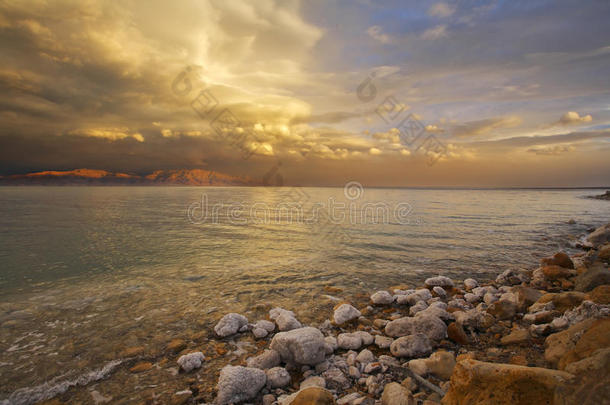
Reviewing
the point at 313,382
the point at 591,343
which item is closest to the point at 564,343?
the point at 591,343

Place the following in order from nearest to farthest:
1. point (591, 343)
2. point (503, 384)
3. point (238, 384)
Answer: point (503, 384) < point (591, 343) < point (238, 384)

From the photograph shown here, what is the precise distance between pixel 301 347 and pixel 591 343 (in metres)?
4.69

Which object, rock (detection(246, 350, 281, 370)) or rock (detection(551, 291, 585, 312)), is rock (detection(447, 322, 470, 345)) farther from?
rock (detection(246, 350, 281, 370))

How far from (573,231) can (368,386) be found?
31219 millimetres

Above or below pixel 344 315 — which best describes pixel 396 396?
above

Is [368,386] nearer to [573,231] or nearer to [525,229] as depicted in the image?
[525,229]

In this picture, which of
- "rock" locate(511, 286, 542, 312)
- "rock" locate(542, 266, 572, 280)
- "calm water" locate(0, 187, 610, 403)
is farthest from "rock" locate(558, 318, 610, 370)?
"rock" locate(542, 266, 572, 280)

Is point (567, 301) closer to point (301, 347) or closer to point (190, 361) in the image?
point (301, 347)

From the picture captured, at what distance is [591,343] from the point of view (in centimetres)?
402

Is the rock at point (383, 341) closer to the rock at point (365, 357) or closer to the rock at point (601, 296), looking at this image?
the rock at point (365, 357)

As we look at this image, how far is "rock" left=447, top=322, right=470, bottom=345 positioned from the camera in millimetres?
6309

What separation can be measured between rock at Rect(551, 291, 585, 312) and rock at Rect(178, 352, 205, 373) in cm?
Answer: 908

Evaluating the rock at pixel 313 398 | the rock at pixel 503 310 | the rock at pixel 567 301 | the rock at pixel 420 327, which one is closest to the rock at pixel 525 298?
the rock at pixel 503 310

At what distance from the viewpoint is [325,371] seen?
17.4 ft
